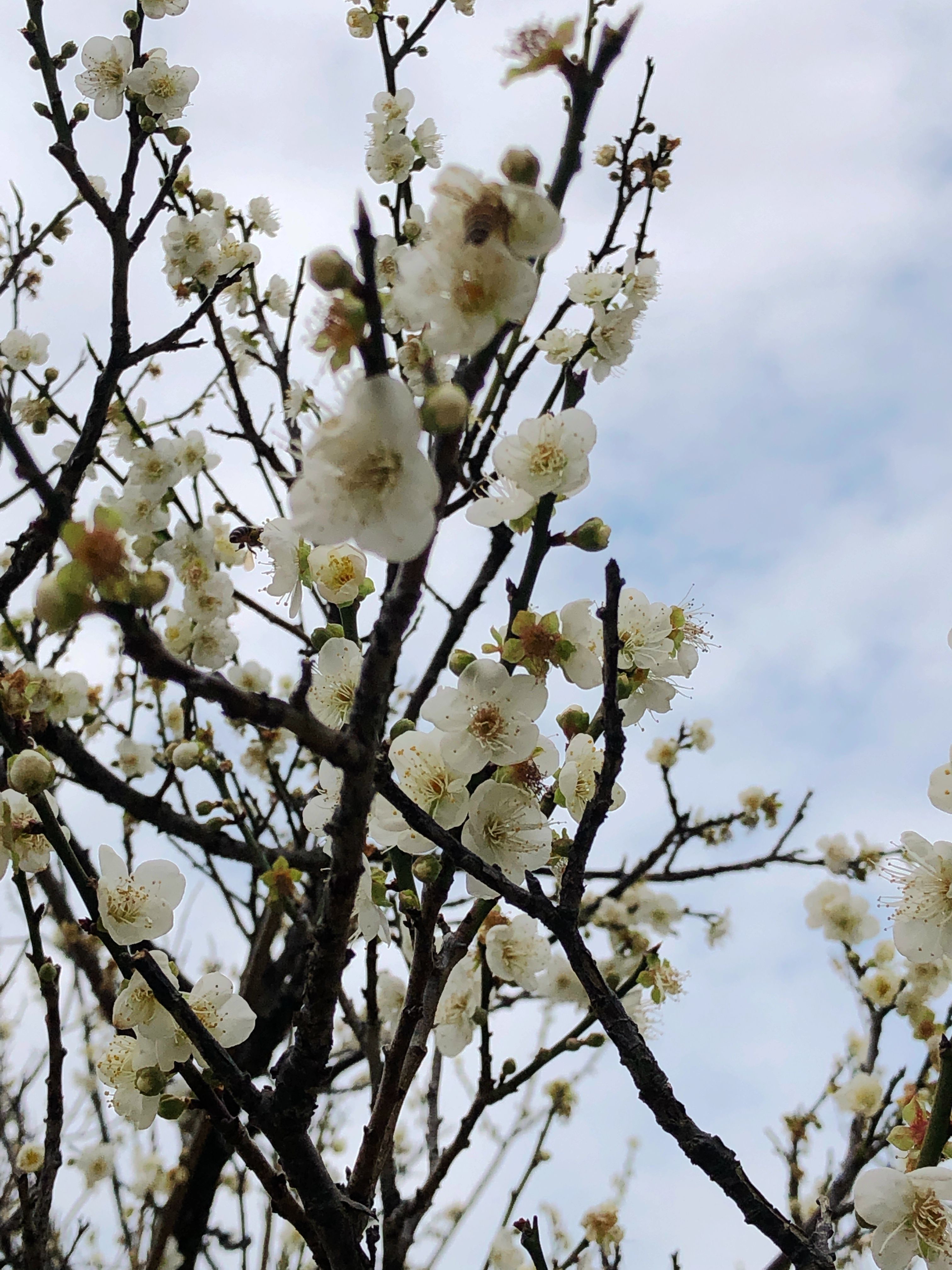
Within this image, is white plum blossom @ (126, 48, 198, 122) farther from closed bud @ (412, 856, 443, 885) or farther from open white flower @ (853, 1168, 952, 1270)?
open white flower @ (853, 1168, 952, 1270)

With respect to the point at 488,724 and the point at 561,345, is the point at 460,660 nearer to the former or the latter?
the point at 488,724

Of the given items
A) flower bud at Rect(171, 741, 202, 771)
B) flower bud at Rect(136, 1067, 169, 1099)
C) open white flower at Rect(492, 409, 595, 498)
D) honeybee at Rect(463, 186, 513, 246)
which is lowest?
flower bud at Rect(136, 1067, 169, 1099)

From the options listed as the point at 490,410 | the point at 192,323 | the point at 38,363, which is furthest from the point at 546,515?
the point at 38,363

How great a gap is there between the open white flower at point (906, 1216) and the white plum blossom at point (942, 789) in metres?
0.45

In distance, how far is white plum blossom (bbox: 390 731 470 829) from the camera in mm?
1257

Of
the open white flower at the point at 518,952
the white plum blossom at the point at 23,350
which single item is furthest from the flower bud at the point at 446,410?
the white plum blossom at the point at 23,350

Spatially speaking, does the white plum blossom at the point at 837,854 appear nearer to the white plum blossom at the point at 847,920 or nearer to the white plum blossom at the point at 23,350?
the white plum blossom at the point at 847,920

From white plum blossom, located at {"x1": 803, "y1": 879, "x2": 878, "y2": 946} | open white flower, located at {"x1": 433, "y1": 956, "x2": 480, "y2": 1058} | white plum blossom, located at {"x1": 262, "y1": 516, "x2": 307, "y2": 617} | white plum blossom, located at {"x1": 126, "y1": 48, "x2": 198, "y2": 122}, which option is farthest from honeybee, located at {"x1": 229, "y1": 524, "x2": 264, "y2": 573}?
white plum blossom, located at {"x1": 803, "y1": 879, "x2": 878, "y2": 946}

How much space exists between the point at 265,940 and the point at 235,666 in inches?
41.4

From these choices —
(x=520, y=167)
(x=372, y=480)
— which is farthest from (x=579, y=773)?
(x=520, y=167)

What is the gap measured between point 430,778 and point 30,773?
554 mm

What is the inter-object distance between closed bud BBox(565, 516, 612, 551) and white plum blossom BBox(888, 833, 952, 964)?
62cm

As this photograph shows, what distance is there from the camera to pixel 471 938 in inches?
53.4

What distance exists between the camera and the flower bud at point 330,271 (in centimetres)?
64
